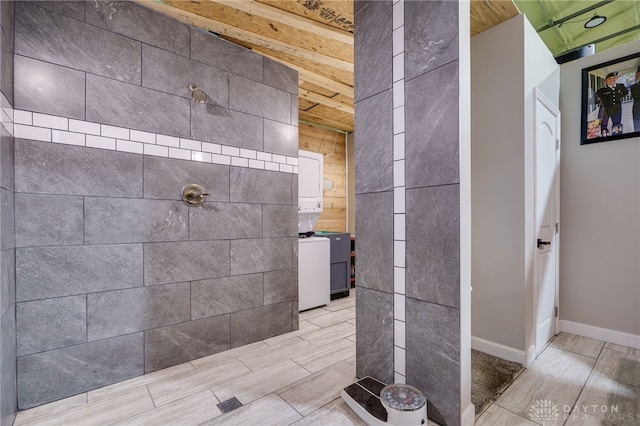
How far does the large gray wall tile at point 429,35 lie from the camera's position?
1.26 m

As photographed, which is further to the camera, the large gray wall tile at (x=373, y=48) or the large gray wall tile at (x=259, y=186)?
the large gray wall tile at (x=259, y=186)

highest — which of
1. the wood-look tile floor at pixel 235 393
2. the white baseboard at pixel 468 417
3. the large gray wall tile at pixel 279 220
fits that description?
the large gray wall tile at pixel 279 220

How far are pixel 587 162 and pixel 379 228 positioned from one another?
224 centimetres

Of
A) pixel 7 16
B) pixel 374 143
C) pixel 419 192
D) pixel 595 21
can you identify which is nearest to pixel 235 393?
pixel 419 192

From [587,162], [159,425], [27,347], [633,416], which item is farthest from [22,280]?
[587,162]

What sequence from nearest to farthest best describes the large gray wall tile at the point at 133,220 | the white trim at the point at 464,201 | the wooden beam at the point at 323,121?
the white trim at the point at 464,201
the large gray wall tile at the point at 133,220
the wooden beam at the point at 323,121

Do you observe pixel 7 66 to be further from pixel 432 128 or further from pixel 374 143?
pixel 432 128

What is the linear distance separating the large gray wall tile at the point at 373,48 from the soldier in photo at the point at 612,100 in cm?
218

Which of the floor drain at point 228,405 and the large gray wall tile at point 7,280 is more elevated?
the large gray wall tile at point 7,280

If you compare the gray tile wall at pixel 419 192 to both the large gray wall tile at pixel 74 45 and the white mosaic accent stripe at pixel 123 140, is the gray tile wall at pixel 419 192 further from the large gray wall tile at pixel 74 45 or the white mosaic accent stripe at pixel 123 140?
the large gray wall tile at pixel 74 45

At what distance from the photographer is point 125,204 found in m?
1.80

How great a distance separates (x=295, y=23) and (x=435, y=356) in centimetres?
242

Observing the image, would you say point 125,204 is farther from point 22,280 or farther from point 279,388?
point 279,388

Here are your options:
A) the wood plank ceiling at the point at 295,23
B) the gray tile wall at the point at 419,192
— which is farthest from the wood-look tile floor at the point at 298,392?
the wood plank ceiling at the point at 295,23
